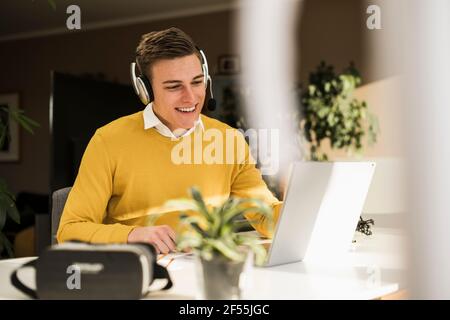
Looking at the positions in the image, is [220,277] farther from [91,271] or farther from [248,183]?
[248,183]

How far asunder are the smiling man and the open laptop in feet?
0.67

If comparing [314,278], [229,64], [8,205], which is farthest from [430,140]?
[229,64]

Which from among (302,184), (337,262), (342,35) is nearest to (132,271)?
(302,184)

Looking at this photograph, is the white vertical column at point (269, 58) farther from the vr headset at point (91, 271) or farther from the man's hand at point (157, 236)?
the vr headset at point (91, 271)

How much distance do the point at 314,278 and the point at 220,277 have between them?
324 mm

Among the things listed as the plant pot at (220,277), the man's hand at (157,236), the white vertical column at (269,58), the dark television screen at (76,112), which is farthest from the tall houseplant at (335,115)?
the plant pot at (220,277)

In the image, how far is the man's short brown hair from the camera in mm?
1580

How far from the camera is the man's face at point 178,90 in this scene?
5.13 feet

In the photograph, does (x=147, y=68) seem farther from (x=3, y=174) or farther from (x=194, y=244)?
(x=3, y=174)

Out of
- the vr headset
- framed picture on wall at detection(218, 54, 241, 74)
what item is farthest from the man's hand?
framed picture on wall at detection(218, 54, 241, 74)

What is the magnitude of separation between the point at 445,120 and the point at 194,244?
0.98 metres

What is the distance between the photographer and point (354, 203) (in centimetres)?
137

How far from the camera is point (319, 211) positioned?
127cm

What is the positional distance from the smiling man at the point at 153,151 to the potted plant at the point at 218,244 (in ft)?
2.06
